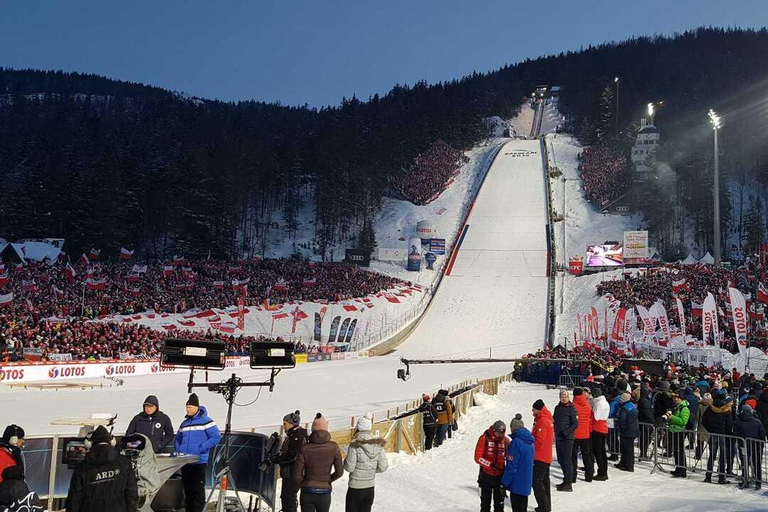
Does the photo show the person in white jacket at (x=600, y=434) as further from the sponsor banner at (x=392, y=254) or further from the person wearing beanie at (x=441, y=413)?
the sponsor banner at (x=392, y=254)

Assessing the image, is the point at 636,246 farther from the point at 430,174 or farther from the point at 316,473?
the point at 316,473

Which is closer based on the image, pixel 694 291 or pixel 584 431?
pixel 584 431

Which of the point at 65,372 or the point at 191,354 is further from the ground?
the point at 191,354

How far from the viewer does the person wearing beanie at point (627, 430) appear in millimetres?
11414

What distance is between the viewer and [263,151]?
8500 cm

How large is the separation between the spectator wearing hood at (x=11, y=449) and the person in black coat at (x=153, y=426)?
102 centimetres

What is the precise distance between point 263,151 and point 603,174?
39862 millimetres

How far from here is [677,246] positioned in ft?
224

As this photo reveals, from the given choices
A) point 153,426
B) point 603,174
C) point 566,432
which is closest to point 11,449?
point 153,426

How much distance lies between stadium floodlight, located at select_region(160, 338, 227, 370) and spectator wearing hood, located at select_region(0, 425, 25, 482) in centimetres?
150

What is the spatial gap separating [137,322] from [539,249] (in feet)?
121

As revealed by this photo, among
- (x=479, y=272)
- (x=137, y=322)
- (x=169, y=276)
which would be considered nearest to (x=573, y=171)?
(x=479, y=272)

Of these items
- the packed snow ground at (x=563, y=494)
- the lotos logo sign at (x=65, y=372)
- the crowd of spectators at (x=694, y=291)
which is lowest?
the packed snow ground at (x=563, y=494)

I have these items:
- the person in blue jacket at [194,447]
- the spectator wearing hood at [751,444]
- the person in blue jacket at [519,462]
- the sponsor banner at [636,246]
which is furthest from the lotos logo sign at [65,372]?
the sponsor banner at [636,246]
